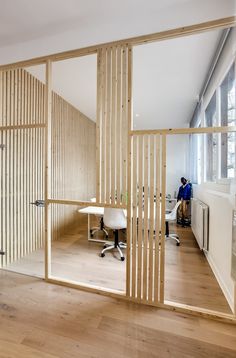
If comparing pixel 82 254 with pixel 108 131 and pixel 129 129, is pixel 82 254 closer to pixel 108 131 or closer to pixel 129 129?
pixel 108 131

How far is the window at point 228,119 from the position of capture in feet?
7.74

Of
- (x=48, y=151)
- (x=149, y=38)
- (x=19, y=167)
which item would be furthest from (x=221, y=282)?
(x=19, y=167)

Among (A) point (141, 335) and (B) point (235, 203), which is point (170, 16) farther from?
(A) point (141, 335)

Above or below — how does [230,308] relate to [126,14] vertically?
below

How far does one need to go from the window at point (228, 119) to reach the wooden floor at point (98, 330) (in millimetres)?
1691

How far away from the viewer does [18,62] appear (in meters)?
2.54

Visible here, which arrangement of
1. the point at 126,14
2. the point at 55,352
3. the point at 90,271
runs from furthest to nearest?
the point at 90,271 < the point at 126,14 < the point at 55,352

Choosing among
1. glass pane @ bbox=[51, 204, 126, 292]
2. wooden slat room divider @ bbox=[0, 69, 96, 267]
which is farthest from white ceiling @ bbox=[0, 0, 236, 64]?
glass pane @ bbox=[51, 204, 126, 292]

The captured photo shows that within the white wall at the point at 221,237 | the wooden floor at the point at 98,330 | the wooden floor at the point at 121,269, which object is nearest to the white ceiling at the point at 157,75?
the white wall at the point at 221,237

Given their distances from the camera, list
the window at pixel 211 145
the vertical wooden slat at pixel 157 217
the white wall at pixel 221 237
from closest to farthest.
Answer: the vertical wooden slat at pixel 157 217
the white wall at pixel 221 237
the window at pixel 211 145

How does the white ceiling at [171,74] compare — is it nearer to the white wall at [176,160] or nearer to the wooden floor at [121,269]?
the white wall at [176,160]

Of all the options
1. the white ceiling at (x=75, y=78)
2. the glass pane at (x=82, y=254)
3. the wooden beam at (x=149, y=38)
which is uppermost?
the white ceiling at (x=75, y=78)

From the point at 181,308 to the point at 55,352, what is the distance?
1.22m

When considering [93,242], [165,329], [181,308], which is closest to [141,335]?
[165,329]
